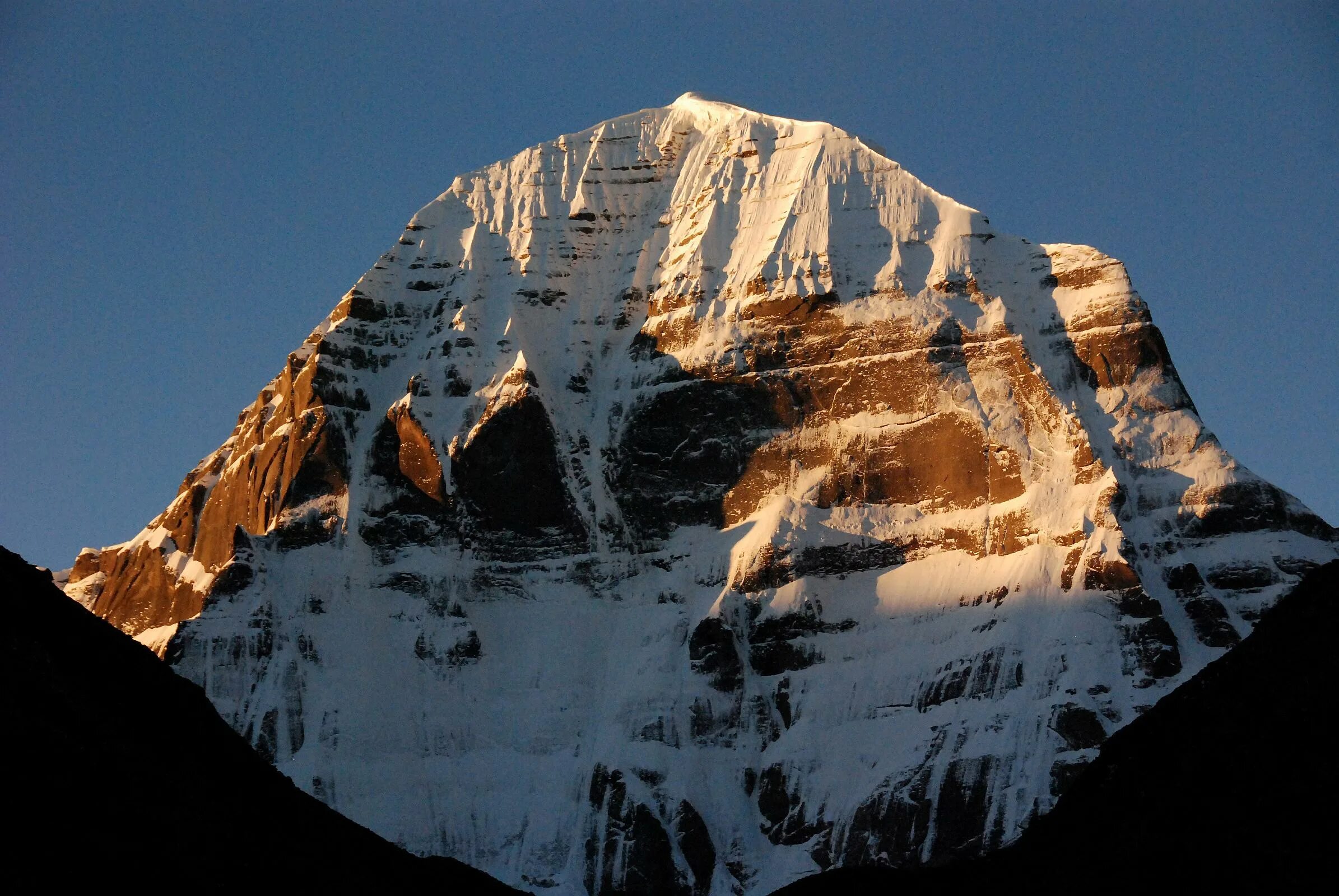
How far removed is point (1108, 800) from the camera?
110m

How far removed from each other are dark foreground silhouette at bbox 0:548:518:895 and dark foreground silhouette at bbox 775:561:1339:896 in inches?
1091

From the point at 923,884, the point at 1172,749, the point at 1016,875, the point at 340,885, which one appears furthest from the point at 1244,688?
the point at 340,885

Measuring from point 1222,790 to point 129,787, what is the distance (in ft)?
139

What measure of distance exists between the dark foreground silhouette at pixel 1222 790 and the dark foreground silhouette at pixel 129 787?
2772 cm

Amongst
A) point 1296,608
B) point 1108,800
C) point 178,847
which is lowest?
point 178,847

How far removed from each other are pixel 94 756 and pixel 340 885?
1218 centimetres

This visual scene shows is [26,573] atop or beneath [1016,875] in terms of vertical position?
atop

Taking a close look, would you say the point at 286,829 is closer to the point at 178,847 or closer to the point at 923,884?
the point at 178,847

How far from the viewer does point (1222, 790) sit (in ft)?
336

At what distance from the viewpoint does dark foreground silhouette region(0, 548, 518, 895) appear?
307 ft

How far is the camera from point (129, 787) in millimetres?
98625

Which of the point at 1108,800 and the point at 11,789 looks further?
the point at 1108,800

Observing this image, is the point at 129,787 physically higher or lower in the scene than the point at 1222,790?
lower

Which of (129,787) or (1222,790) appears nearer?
(129,787)
